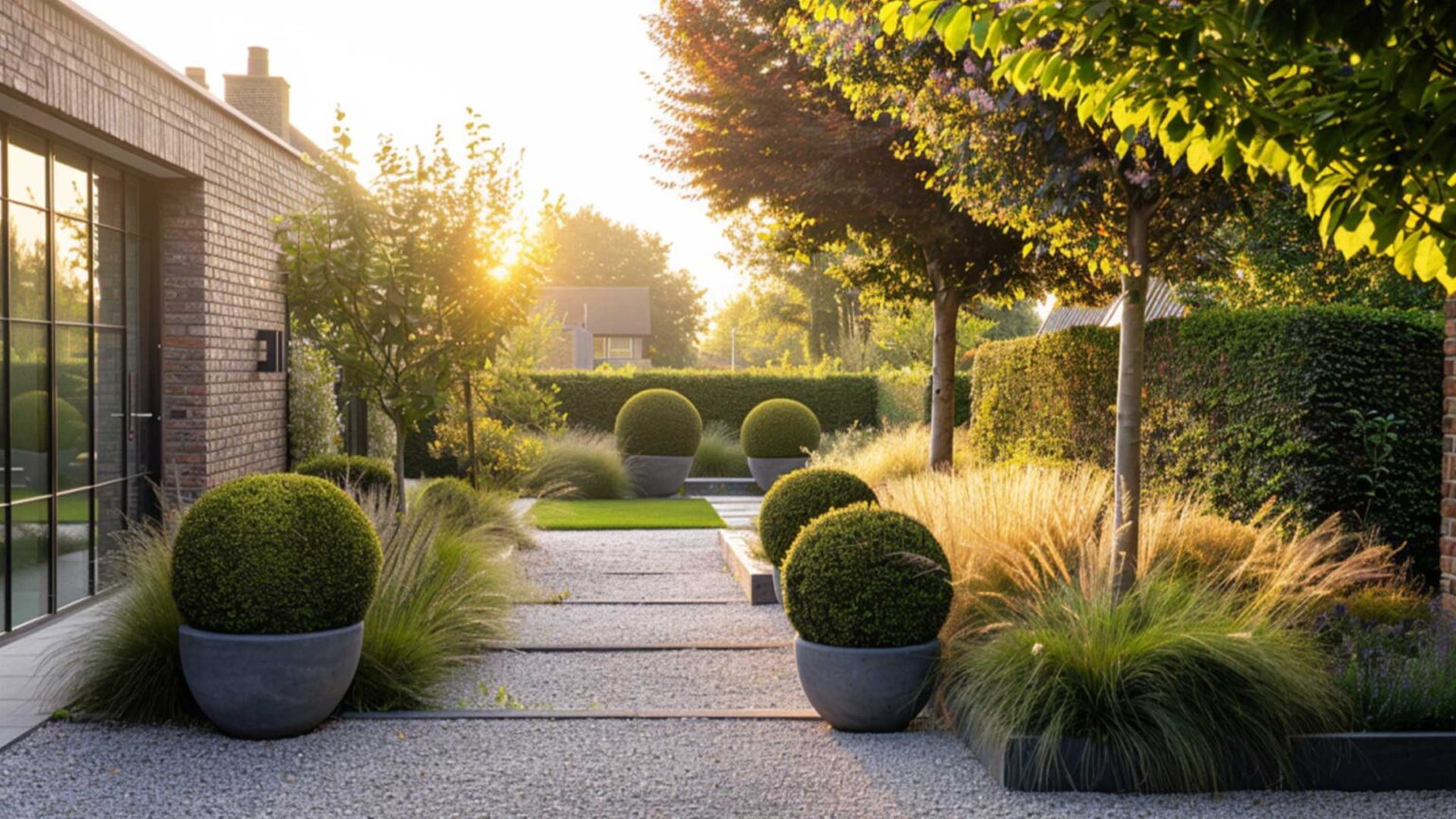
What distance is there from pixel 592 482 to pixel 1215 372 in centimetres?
1030

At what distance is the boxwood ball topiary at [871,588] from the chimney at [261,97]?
10813 mm

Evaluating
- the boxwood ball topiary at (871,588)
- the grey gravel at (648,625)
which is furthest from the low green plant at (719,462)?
the boxwood ball topiary at (871,588)

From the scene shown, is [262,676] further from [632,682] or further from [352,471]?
[352,471]

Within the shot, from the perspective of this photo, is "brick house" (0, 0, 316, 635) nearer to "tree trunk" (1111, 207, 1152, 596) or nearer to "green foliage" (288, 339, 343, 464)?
"green foliage" (288, 339, 343, 464)

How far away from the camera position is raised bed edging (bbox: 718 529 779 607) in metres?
8.66

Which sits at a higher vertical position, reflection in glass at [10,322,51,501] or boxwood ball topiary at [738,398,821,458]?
reflection in glass at [10,322,51,501]

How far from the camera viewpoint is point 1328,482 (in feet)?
22.5

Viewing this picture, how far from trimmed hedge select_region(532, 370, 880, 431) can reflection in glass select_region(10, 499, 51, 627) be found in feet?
44.2

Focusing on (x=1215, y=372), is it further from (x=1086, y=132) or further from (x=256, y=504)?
(x=256, y=504)

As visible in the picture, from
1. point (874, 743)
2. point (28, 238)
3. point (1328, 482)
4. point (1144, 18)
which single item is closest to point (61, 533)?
point (28, 238)

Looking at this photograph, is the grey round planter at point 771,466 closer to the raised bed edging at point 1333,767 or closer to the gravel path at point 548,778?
the gravel path at point 548,778

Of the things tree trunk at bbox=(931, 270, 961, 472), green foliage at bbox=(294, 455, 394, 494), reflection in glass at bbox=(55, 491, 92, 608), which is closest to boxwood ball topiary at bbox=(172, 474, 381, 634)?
reflection in glass at bbox=(55, 491, 92, 608)

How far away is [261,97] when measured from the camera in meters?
13.8

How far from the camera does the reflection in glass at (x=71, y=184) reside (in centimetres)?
723
